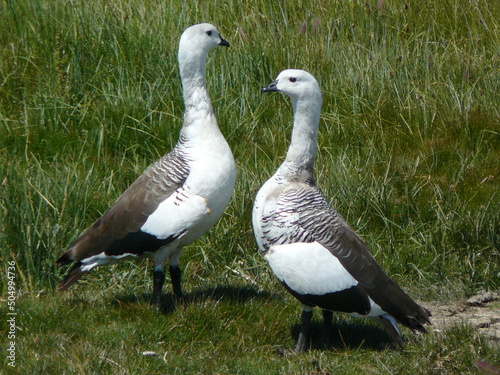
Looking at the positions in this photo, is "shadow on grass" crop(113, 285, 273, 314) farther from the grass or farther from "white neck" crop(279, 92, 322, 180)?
"white neck" crop(279, 92, 322, 180)

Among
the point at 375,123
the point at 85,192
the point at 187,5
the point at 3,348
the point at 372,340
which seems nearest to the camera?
the point at 3,348

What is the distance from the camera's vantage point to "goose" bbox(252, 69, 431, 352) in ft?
13.4

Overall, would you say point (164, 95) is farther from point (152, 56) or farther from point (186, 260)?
point (186, 260)

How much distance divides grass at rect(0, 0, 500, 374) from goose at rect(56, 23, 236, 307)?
0.27 metres

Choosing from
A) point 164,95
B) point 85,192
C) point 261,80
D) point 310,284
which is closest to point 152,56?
point 164,95

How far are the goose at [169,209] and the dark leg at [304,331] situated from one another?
773 mm

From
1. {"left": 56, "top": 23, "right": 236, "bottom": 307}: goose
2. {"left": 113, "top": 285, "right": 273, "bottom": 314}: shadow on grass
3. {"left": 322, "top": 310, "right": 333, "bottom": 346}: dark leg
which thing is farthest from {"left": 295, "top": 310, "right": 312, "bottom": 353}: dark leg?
{"left": 56, "top": 23, "right": 236, "bottom": 307}: goose

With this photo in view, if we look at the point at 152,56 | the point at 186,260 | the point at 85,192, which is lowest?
the point at 186,260

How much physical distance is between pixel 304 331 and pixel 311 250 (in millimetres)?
449

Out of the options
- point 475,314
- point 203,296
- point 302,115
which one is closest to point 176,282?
point 203,296

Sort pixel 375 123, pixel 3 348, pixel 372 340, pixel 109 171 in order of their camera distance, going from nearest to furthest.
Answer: pixel 3 348 → pixel 372 340 → pixel 109 171 → pixel 375 123

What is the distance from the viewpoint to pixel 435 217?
5578 millimetres

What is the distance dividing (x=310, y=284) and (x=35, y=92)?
349cm

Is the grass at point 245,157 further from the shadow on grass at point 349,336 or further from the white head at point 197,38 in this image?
the white head at point 197,38
